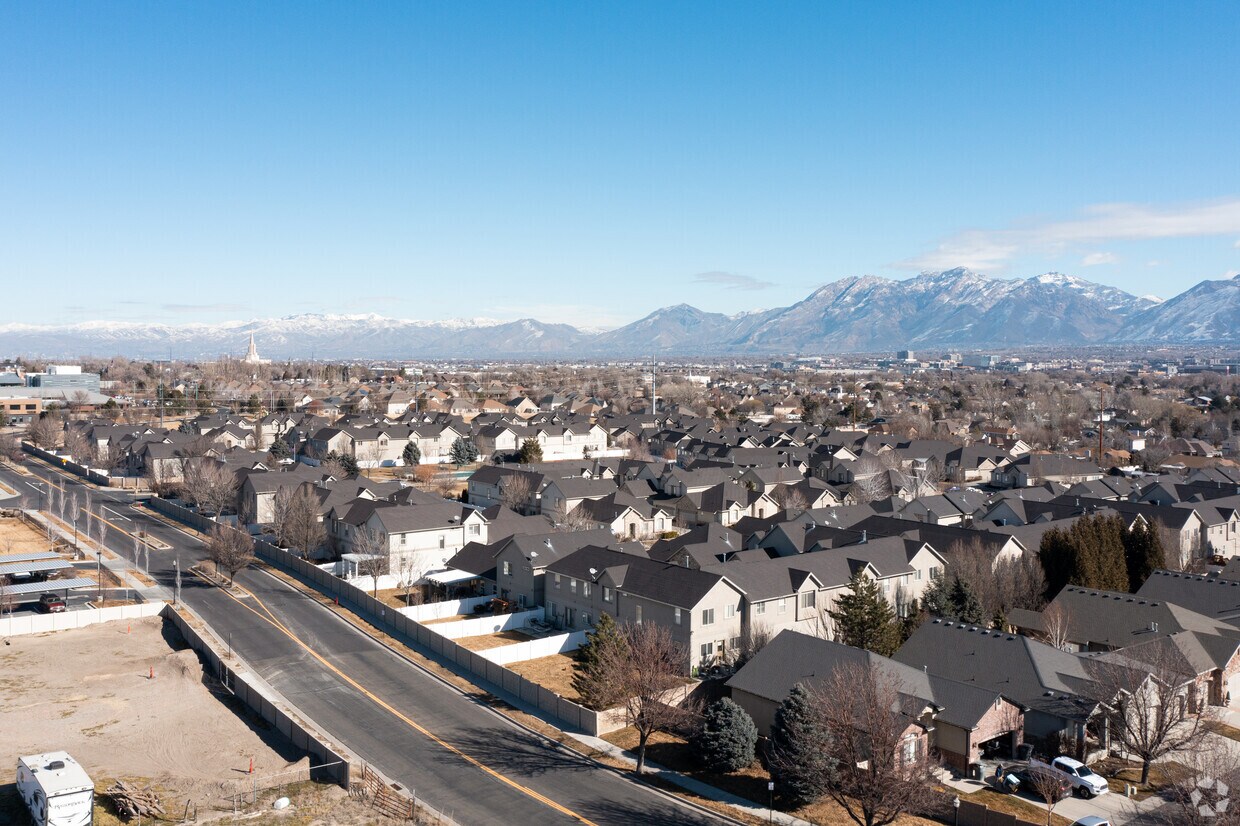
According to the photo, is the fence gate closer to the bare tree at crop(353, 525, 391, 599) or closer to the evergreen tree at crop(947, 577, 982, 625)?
the bare tree at crop(353, 525, 391, 599)

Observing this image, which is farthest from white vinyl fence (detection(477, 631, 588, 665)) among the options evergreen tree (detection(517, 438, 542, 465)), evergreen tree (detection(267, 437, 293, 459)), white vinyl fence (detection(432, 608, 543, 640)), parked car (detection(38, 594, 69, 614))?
evergreen tree (detection(267, 437, 293, 459))

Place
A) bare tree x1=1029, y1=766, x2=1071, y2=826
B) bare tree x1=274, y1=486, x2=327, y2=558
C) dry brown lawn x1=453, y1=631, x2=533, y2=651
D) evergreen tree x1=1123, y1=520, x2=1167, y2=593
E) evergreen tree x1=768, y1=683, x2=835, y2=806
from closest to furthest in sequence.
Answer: bare tree x1=1029, y1=766, x2=1071, y2=826, evergreen tree x1=768, y1=683, x2=835, y2=806, dry brown lawn x1=453, y1=631, x2=533, y2=651, evergreen tree x1=1123, y1=520, x2=1167, y2=593, bare tree x1=274, y1=486, x2=327, y2=558

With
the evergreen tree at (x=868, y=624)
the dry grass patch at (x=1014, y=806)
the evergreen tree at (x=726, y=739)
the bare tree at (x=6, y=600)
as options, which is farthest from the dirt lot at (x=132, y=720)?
the evergreen tree at (x=868, y=624)

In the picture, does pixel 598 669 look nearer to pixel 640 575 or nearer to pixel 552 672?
pixel 552 672

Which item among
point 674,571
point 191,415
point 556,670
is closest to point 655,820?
point 556,670

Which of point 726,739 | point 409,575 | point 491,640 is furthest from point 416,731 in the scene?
point 409,575

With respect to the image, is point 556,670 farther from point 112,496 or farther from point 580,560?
point 112,496
